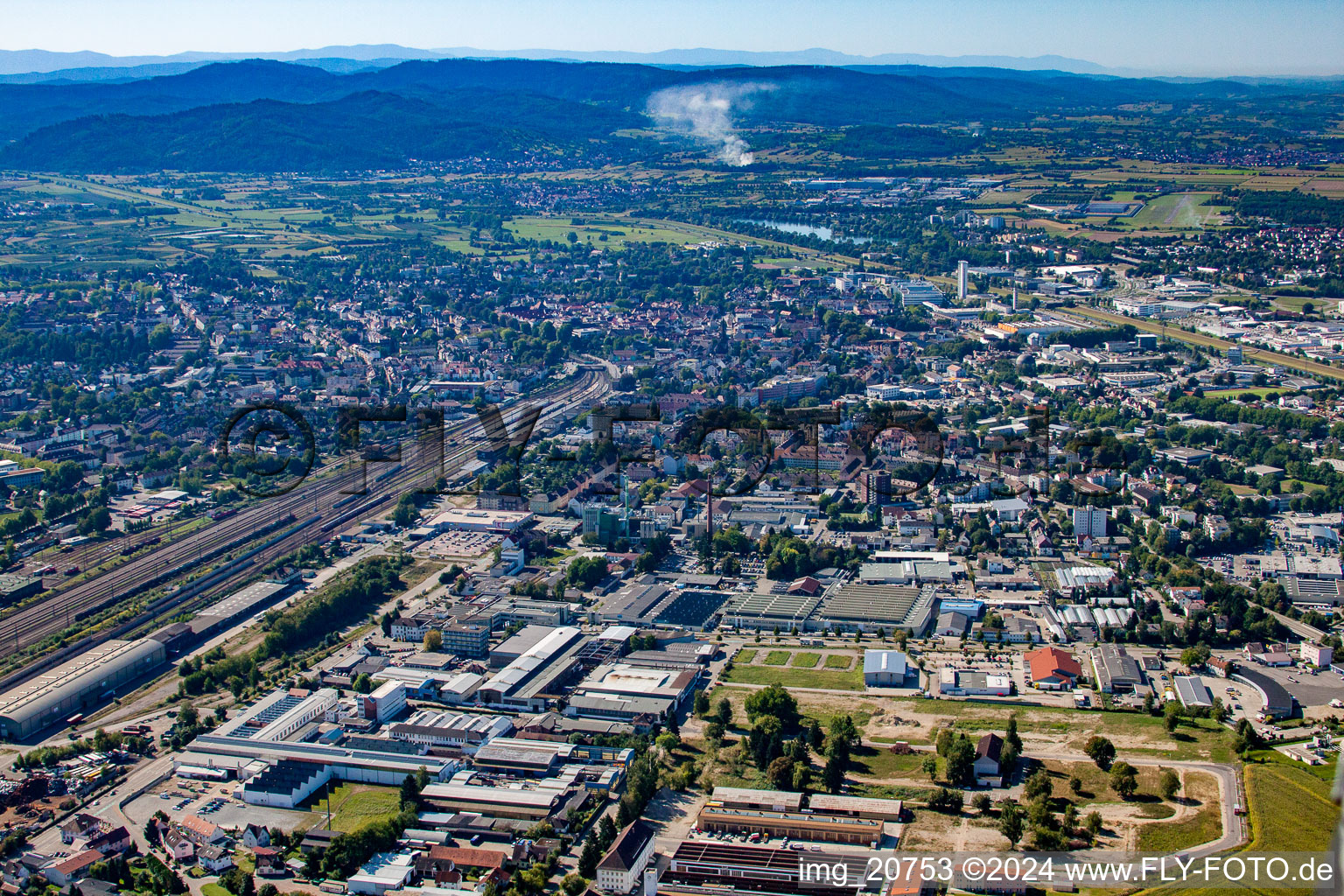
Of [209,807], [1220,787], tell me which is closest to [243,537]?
[209,807]

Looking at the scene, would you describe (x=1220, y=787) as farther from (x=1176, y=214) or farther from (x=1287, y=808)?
(x=1176, y=214)

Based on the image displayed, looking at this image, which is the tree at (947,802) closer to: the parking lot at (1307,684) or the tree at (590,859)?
the tree at (590,859)

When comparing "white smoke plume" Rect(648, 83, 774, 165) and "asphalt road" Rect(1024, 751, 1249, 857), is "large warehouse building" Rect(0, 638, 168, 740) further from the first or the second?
"white smoke plume" Rect(648, 83, 774, 165)

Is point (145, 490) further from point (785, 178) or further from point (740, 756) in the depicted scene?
point (785, 178)

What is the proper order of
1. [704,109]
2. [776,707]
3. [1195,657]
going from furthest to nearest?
[704,109], [1195,657], [776,707]

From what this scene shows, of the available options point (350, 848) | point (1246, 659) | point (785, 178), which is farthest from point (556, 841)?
point (785, 178)

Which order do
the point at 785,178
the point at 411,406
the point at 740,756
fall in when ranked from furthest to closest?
the point at 785,178
the point at 411,406
the point at 740,756
